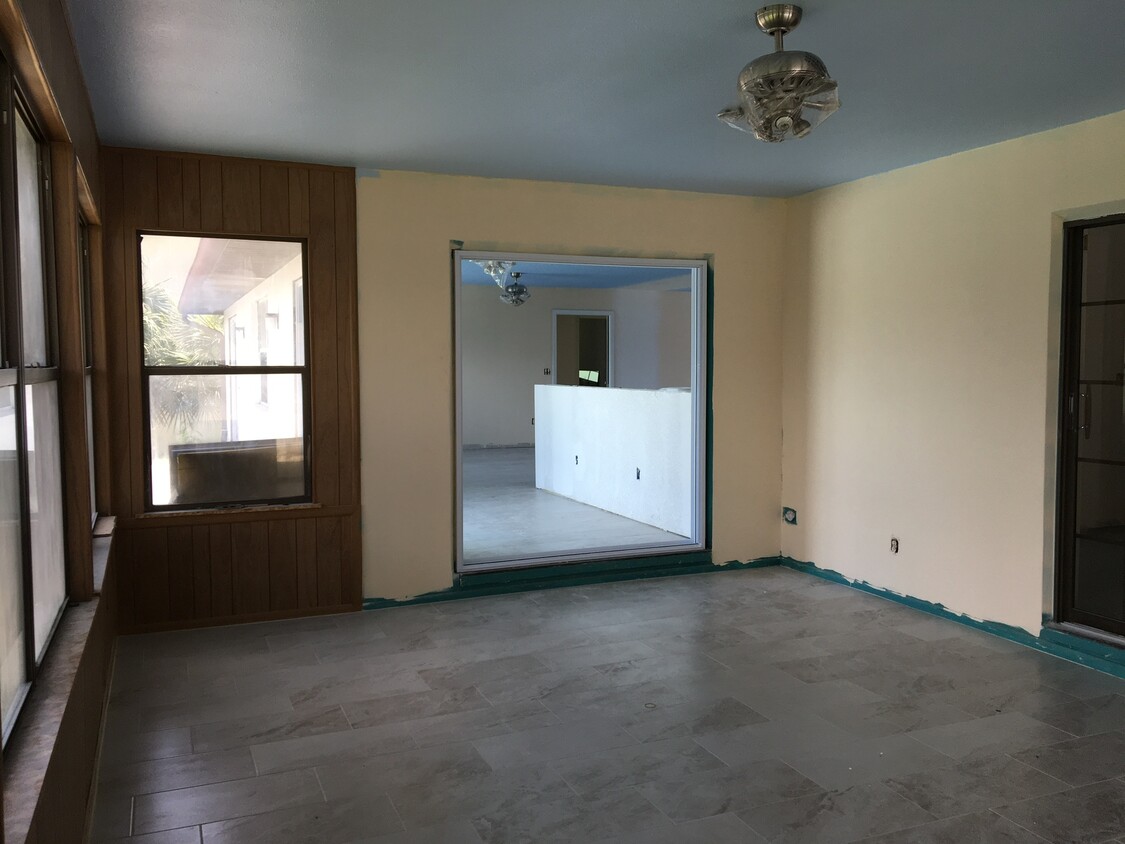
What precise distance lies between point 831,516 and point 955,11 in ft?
10.8

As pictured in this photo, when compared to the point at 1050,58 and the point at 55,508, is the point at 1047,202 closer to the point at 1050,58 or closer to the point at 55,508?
the point at 1050,58

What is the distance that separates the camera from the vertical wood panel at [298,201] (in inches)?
178

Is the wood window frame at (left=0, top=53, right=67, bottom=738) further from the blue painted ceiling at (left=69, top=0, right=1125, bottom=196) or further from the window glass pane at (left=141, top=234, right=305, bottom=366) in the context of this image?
the window glass pane at (left=141, top=234, right=305, bottom=366)

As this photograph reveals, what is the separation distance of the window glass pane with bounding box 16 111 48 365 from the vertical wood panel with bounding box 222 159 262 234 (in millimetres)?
1928

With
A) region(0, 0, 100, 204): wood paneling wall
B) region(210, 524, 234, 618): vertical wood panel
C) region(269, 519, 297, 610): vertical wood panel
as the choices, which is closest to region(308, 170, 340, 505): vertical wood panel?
region(269, 519, 297, 610): vertical wood panel

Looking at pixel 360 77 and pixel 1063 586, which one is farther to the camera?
pixel 1063 586

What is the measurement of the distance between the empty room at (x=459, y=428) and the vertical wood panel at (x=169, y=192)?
18 millimetres

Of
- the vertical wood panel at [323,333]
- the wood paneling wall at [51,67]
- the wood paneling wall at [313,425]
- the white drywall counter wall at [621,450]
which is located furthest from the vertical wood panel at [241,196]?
the white drywall counter wall at [621,450]

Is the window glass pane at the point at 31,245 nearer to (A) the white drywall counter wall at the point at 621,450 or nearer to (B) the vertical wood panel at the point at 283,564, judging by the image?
(B) the vertical wood panel at the point at 283,564

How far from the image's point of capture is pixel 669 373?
507 inches

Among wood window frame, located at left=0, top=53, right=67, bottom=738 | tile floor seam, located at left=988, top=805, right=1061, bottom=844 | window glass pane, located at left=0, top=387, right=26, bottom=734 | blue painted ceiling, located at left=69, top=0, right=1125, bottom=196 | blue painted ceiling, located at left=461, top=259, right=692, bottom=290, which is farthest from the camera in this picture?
blue painted ceiling, located at left=461, top=259, right=692, bottom=290

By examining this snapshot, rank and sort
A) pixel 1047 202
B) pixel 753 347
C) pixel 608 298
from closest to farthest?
pixel 1047 202, pixel 753 347, pixel 608 298

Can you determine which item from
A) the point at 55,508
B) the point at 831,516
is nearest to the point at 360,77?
the point at 55,508

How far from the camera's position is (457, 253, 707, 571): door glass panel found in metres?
5.68
